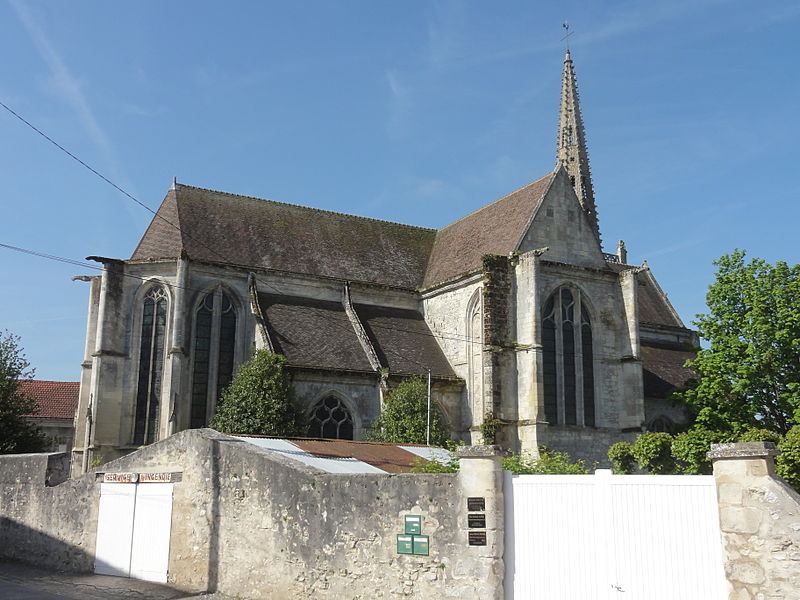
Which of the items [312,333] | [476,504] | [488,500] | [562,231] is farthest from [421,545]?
[562,231]

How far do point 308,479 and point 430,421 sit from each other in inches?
526

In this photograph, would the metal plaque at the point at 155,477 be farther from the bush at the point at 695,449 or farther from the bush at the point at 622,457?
the bush at the point at 695,449

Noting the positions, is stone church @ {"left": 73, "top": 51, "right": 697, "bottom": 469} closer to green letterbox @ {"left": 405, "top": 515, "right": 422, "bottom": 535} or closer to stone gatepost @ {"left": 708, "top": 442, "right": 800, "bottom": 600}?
green letterbox @ {"left": 405, "top": 515, "right": 422, "bottom": 535}

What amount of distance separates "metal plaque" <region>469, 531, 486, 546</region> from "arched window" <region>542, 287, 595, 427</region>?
17.1 metres

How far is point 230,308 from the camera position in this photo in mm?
27094

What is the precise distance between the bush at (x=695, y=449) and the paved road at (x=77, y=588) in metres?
14.6

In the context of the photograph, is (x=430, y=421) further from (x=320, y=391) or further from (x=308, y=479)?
(x=308, y=479)

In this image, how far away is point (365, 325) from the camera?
28.8 metres

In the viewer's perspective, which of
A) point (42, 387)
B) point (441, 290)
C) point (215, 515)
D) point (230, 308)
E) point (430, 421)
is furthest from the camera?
point (42, 387)

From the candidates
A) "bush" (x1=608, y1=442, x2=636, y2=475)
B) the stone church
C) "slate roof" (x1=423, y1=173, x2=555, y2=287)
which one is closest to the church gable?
the stone church

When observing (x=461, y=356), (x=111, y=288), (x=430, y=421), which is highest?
(x=111, y=288)

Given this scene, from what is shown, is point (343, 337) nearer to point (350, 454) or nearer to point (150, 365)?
point (150, 365)

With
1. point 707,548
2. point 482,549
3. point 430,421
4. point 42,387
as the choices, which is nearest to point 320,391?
point 430,421

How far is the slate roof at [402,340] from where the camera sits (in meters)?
27.3
